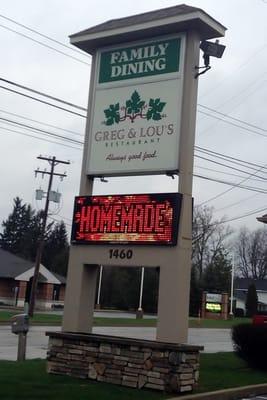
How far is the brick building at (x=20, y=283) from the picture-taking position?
64062 mm

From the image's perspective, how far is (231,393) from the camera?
10695 millimetres

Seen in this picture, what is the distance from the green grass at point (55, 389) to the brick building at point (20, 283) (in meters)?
51.6

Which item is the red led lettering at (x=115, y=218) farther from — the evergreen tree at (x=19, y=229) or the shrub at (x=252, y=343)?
the evergreen tree at (x=19, y=229)

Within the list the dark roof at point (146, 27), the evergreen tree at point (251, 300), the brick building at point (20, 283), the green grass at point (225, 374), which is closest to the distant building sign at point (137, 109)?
the dark roof at point (146, 27)

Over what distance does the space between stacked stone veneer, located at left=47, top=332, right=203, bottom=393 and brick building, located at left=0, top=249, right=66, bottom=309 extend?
51.2 meters

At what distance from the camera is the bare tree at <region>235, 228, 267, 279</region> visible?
109m

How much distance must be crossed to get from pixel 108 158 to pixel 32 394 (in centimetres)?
453

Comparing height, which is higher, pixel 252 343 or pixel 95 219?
pixel 95 219

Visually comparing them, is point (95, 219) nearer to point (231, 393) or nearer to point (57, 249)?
point (231, 393)

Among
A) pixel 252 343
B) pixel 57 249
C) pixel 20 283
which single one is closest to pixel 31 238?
pixel 57 249

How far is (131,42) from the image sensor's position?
11.9m

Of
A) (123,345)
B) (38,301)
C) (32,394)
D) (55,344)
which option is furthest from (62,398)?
(38,301)

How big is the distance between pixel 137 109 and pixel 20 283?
56.0m

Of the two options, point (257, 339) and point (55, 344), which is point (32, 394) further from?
point (257, 339)
